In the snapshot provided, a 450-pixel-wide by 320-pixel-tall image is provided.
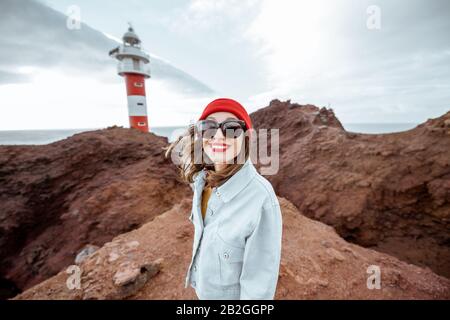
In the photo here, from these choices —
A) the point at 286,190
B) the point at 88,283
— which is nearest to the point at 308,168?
the point at 286,190

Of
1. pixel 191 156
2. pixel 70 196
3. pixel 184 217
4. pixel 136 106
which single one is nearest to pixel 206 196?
pixel 191 156

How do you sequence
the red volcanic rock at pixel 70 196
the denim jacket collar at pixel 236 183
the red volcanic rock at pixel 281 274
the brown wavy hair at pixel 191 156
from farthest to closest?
1. the red volcanic rock at pixel 70 196
2. the red volcanic rock at pixel 281 274
3. the brown wavy hair at pixel 191 156
4. the denim jacket collar at pixel 236 183

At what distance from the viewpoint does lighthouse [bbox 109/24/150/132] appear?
62.4ft

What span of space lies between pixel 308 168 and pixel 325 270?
5628mm

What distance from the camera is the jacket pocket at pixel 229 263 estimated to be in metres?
1.46

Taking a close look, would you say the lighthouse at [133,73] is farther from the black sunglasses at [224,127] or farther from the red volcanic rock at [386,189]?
the black sunglasses at [224,127]

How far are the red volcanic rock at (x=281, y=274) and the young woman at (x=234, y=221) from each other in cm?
192

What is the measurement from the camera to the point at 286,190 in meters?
8.32

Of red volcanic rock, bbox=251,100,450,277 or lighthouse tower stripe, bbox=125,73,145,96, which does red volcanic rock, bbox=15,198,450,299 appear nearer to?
red volcanic rock, bbox=251,100,450,277

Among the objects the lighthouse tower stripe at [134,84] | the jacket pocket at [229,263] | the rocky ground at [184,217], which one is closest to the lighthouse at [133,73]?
the lighthouse tower stripe at [134,84]

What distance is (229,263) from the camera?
1497 mm

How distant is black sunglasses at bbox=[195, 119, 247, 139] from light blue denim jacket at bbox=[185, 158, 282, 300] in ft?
0.90

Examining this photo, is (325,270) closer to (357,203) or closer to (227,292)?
(227,292)

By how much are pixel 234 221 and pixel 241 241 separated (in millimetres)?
152
